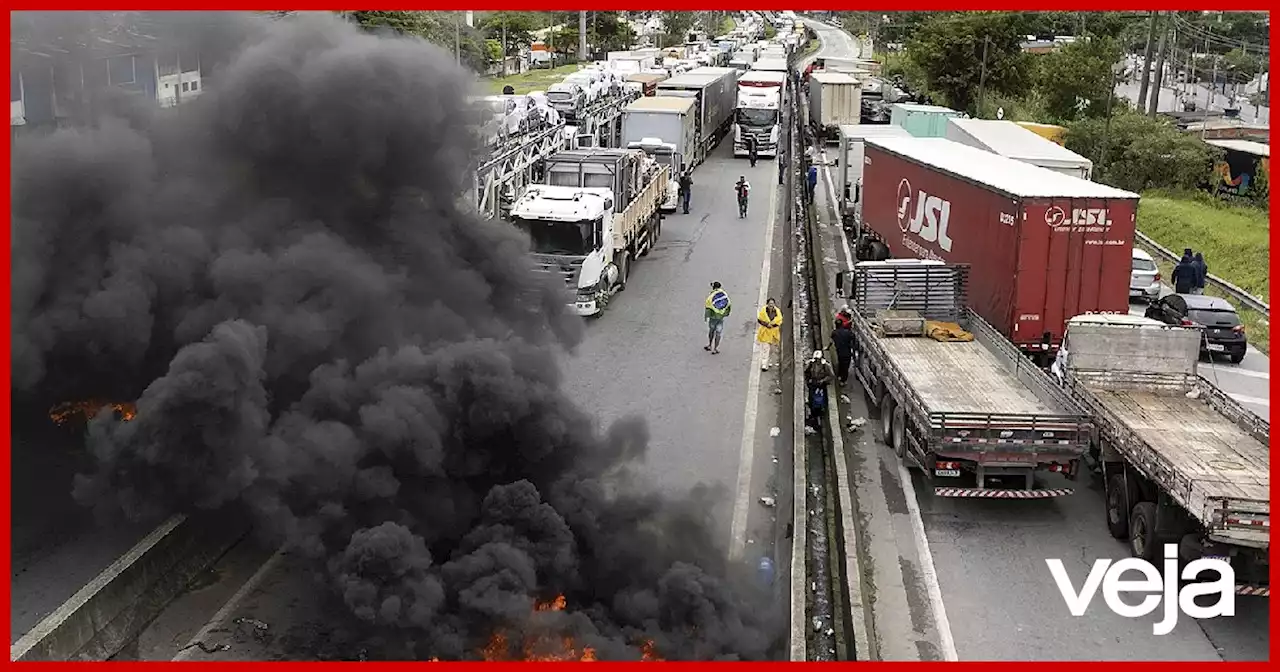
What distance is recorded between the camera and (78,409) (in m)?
11.8

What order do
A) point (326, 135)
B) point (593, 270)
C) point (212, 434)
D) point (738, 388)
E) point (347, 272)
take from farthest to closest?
point (593, 270), point (738, 388), point (326, 135), point (347, 272), point (212, 434)

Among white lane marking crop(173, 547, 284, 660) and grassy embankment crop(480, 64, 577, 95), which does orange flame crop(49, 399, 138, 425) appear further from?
grassy embankment crop(480, 64, 577, 95)

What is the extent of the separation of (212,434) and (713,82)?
33839 millimetres

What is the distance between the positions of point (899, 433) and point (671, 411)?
120 inches

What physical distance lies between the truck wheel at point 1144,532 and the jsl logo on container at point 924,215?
→ 801 centimetres

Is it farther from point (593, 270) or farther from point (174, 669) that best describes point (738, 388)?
point (174, 669)

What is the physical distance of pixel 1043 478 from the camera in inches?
510

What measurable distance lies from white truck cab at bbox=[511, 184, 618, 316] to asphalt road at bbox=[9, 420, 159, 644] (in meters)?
8.67

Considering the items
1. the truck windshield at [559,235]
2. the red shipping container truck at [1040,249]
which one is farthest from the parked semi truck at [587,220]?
the red shipping container truck at [1040,249]

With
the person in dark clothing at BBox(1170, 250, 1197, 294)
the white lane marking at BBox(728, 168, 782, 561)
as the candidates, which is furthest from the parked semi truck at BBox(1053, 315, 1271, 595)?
the person in dark clothing at BBox(1170, 250, 1197, 294)

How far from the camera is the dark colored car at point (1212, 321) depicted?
751 inches

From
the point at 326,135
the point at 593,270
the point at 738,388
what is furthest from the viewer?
the point at 593,270

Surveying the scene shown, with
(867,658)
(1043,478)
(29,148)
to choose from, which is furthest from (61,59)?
(1043,478)

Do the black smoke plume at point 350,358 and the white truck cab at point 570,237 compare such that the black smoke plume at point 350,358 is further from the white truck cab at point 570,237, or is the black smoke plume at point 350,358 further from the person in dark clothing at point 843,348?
the white truck cab at point 570,237
